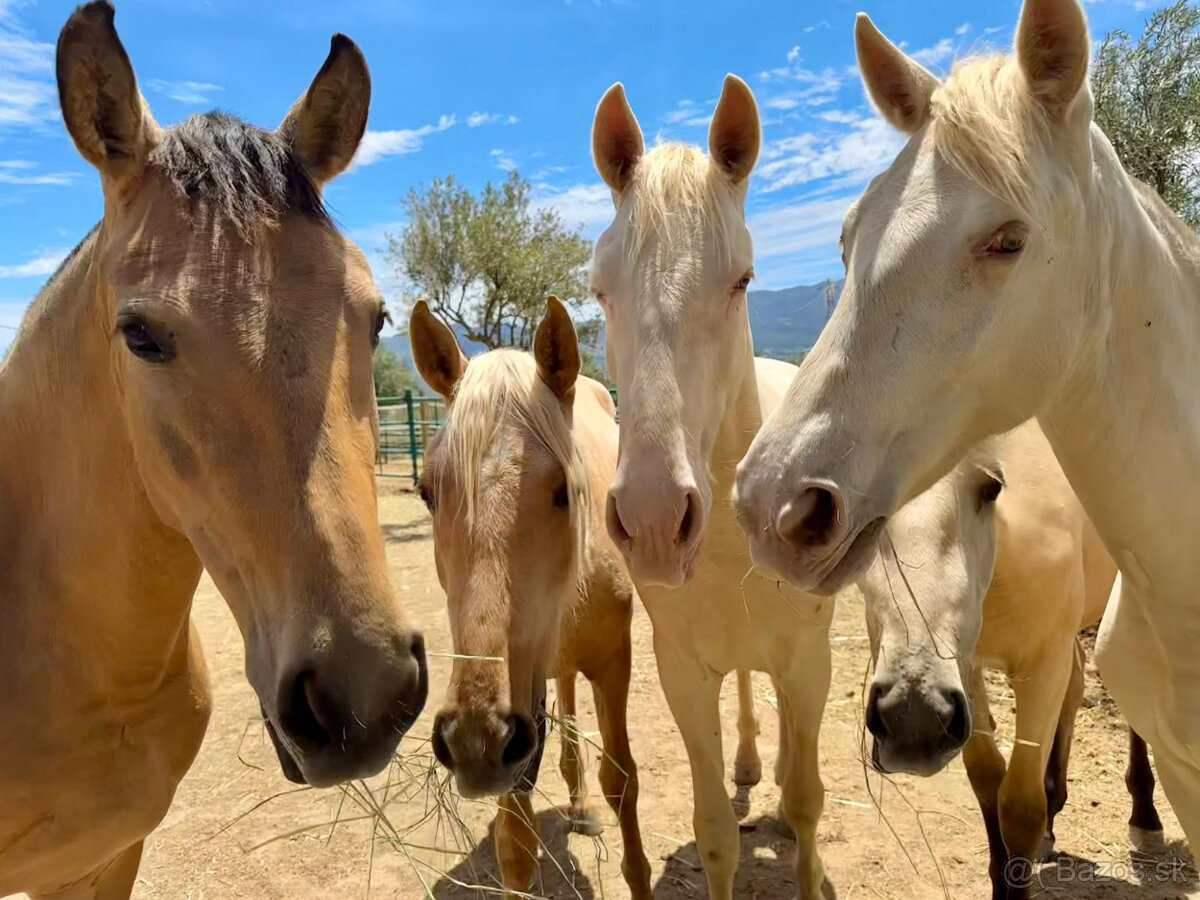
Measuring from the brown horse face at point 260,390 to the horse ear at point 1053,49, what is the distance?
1.53 metres

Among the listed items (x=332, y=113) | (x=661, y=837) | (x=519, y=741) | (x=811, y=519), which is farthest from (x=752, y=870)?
(x=332, y=113)

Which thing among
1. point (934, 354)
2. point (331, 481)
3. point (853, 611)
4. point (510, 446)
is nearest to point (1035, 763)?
point (934, 354)

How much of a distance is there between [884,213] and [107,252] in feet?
5.57

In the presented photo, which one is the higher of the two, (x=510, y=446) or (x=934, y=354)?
(x=934, y=354)

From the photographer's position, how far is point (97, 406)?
1.67 meters

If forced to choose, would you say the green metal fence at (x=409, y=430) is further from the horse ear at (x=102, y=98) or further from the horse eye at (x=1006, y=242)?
the horse eye at (x=1006, y=242)

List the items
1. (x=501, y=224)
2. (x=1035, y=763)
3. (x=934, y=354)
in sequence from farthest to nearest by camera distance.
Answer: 1. (x=501, y=224)
2. (x=1035, y=763)
3. (x=934, y=354)

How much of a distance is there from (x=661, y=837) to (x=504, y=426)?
259 centimetres

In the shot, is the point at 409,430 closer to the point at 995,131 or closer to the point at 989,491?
the point at 989,491

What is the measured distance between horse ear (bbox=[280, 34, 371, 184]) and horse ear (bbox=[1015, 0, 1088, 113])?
154 cm

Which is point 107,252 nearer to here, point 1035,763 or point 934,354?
point 934,354

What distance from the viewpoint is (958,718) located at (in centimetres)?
202

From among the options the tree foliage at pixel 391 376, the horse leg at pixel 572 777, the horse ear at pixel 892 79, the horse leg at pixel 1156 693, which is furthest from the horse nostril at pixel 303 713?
the tree foliage at pixel 391 376

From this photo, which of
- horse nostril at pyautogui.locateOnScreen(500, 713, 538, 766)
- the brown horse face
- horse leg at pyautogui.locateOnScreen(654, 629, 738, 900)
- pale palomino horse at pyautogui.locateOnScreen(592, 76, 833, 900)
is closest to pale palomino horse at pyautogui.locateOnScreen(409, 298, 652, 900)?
horse nostril at pyautogui.locateOnScreen(500, 713, 538, 766)
